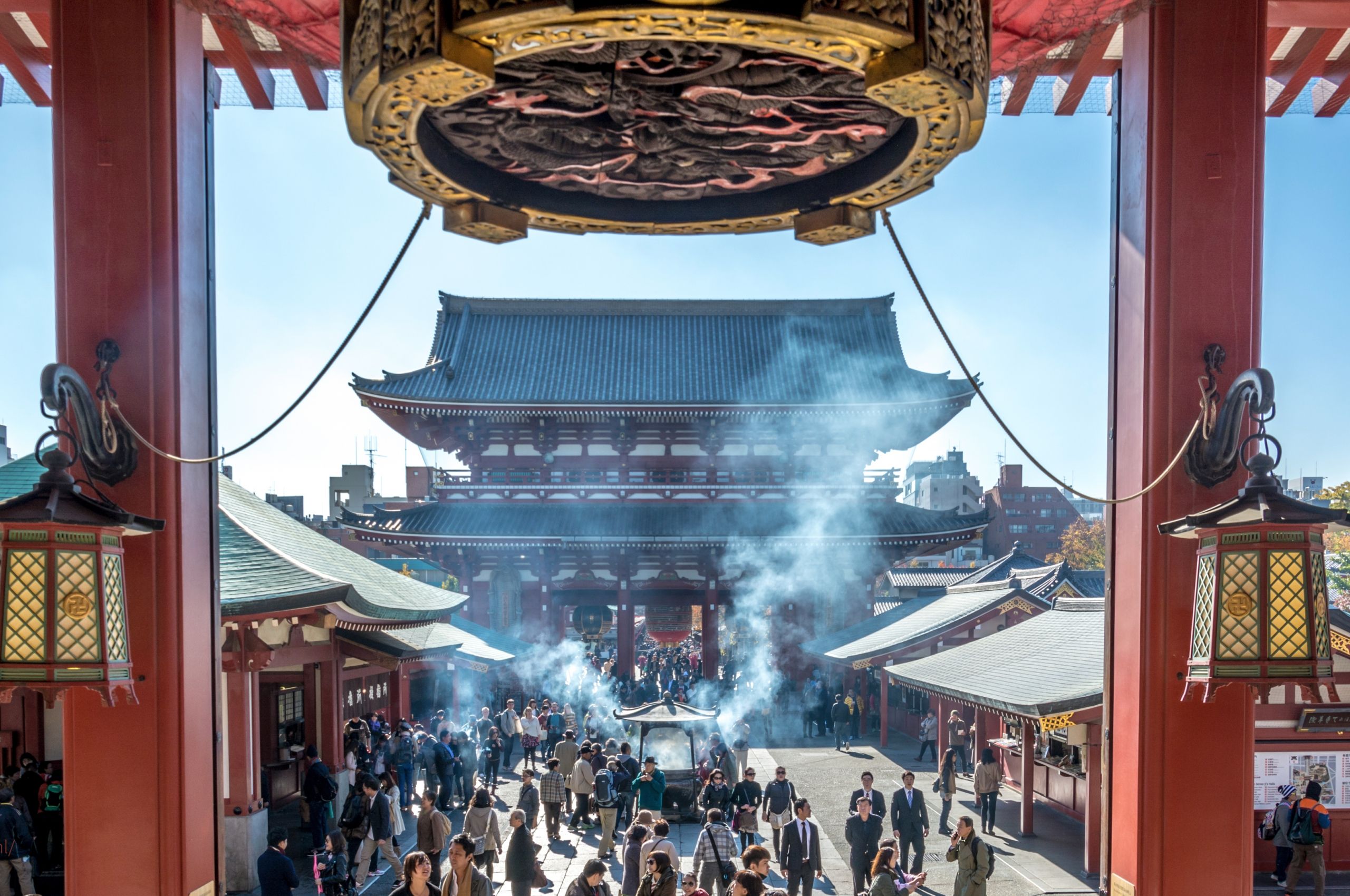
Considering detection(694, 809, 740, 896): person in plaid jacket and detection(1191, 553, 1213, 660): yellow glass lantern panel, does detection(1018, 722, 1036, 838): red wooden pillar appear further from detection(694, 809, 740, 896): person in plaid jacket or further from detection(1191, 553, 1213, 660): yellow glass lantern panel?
detection(1191, 553, 1213, 660): yellow glass lantern panel

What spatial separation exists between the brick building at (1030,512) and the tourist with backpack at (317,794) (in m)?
63.1

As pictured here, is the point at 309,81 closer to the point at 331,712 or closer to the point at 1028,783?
Result: the point at 331,712

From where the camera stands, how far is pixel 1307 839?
895 centimetres

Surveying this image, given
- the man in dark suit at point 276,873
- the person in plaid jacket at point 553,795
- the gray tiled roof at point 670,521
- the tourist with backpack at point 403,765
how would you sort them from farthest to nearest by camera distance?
1. the gray tiled roof at point 670,521
2. the tourist with backpack at point 403,765
3. the person in plaid jacket at point 553,795
4. the man in dark suit at point 276,873

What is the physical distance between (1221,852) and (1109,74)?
426cm

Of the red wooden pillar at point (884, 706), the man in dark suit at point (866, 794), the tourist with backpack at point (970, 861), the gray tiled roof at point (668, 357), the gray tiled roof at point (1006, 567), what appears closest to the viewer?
the tourist with backpack at point (970, 861)

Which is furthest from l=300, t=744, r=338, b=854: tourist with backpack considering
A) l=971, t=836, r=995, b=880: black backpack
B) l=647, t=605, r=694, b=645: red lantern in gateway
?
l=647, t=605, r=694, b=645: red lantern in gateway

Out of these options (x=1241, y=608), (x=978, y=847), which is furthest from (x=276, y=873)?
(x=1241, y=608)

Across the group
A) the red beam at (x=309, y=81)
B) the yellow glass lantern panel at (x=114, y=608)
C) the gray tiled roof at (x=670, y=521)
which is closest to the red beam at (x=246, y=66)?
the red beam at (x=309, y=81)

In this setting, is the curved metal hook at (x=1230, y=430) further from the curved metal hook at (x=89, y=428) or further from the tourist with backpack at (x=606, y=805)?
the tourist with backpack at (x=606, y=805)

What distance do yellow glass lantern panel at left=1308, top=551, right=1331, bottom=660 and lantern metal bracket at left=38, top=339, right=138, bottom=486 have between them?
16.1ft

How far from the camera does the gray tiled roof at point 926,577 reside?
38.9 meters

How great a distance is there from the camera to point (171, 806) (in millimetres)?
4305

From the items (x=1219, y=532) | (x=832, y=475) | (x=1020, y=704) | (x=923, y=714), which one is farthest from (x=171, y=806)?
(x=832, y=475)
